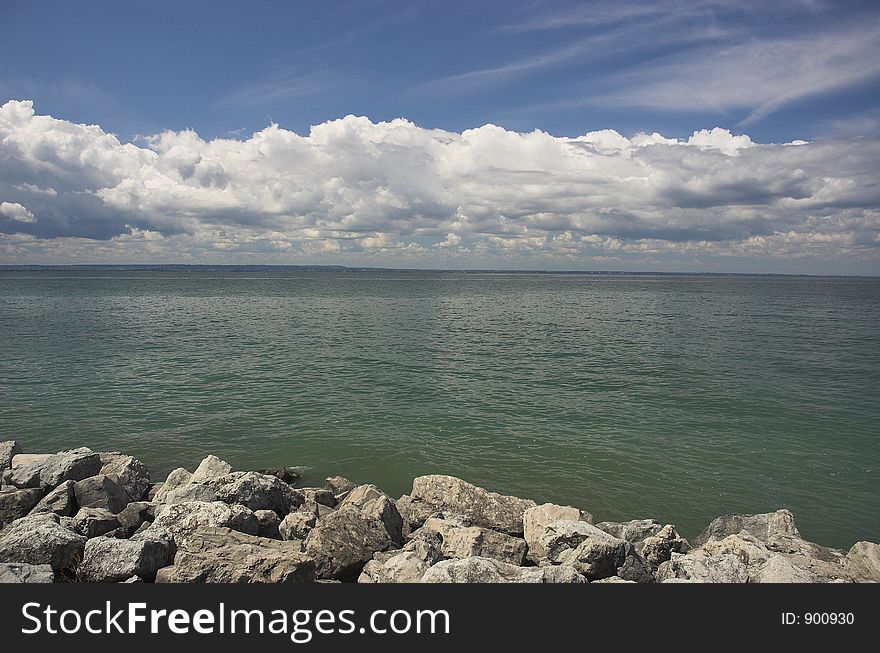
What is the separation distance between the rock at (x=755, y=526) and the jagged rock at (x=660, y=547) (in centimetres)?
233

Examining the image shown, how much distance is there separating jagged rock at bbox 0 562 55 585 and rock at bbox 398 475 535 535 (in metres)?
7.96

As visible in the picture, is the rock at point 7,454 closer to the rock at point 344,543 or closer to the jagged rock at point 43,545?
the jagged rock at point 43,545

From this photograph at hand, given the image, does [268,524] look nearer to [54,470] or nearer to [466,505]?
[466,505]

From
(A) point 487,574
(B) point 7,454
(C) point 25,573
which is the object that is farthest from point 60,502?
(A) point 487,574

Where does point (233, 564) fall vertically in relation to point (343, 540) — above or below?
above

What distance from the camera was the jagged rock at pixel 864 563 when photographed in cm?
1173

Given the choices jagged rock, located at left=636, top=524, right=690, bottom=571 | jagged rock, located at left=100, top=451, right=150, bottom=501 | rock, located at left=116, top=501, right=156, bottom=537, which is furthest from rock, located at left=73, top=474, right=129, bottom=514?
jagged rock, located at left=636, top=524, right=690, bottom=571

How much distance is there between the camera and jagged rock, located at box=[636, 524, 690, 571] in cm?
1277

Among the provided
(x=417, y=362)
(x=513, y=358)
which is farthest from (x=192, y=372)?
(x=513, y=358)

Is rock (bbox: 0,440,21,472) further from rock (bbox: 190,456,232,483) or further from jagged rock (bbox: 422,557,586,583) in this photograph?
jagged rock (bbox: 422,557,586,583)

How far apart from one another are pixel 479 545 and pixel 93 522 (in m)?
8.51

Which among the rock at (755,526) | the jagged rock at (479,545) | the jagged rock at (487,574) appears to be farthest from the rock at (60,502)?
the rock at (755,526)

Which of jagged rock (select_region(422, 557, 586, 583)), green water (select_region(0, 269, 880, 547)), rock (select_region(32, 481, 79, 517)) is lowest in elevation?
green water (select_region(0, 269, 880, 547))

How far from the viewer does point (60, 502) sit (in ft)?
45.1
